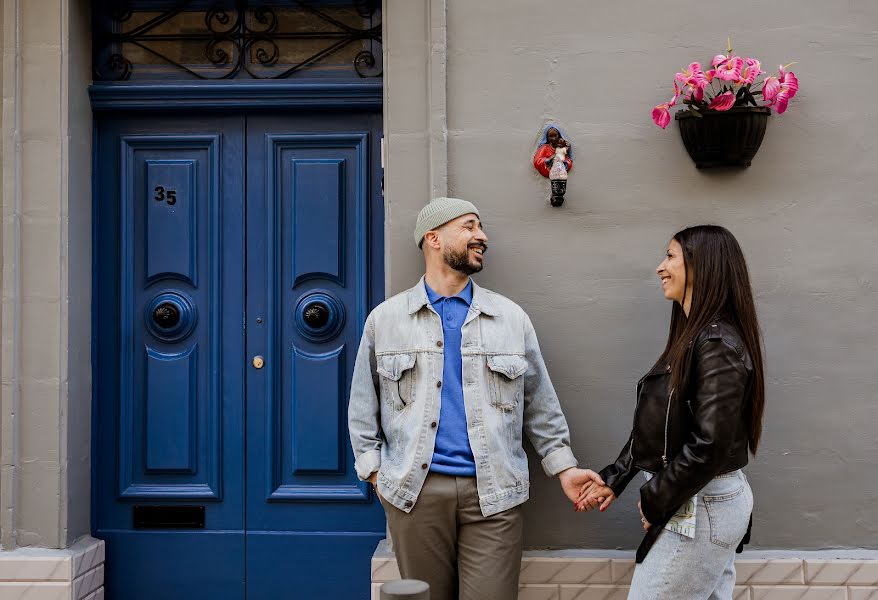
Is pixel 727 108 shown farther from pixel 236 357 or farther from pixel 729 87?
pixel 236 357

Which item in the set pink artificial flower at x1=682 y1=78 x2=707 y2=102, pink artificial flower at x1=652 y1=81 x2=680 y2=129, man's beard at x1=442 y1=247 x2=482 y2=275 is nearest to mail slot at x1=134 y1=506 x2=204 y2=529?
man's beard at x1=442 y1=247 x2=482 y2=275

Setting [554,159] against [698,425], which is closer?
[698,425]

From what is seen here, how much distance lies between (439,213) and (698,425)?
136 centimetres

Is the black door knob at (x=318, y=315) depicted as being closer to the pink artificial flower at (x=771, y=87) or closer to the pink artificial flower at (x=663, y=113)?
the pink artificial flower at (x=663, y=113)

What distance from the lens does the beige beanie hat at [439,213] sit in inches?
161

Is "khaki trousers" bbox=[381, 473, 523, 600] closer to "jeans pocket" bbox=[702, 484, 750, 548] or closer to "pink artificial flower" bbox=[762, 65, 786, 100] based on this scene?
"jeans pocket" bbox=[702, 484, 750, 548]

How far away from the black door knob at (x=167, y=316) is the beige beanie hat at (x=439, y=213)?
4.65 feet

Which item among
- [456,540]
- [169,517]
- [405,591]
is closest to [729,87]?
[456,540]

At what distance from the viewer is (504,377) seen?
4.04 meters

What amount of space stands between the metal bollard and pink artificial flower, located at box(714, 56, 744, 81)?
2.66 metres

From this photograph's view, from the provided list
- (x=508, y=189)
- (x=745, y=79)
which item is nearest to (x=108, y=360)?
(x=508, y=189)

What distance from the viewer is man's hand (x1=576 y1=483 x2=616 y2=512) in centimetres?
404

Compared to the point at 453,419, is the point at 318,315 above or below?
above

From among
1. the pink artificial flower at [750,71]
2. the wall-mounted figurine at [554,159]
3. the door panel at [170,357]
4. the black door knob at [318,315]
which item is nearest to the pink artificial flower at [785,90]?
the pink artificial flower at [750,71]
